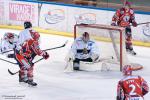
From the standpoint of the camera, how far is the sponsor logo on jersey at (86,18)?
12961 millimetres

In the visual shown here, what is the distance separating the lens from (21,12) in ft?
46.9

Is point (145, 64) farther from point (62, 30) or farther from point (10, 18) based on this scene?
point (10, 18)

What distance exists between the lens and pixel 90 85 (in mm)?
8734

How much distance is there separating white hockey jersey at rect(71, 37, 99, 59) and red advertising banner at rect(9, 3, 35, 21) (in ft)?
15.1

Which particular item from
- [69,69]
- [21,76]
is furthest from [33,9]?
[21,76]

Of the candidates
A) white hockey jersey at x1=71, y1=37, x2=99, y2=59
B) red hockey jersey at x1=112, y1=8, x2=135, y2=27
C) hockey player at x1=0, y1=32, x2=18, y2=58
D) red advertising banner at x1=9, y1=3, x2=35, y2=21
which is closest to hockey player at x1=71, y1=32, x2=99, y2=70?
white hockey jersey at x1=71, y1=37, x2=99, y2=59

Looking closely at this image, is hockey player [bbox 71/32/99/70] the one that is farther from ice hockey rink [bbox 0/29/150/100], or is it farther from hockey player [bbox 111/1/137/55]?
hockey player [bbox 111/1/137/55]

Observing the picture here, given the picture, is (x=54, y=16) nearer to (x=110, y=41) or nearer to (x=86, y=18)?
(x=86, y=18)

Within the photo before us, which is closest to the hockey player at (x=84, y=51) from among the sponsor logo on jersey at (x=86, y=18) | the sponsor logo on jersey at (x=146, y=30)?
the sponsor logo on jersey at (x=146, y=30)

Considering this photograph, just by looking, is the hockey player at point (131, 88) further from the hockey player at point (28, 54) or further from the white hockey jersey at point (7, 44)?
the white hockey jersey at point (7, 44)

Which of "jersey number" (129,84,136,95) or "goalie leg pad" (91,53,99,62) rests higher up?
"goalie leg pad" (91,53,99,62)

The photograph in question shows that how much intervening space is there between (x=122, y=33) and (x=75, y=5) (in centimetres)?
386

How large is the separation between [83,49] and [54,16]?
163 inches

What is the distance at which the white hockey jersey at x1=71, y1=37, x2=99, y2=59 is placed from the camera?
9766 millimetres
